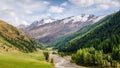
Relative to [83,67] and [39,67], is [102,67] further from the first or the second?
[39,67]

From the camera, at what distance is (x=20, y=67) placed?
121 meters

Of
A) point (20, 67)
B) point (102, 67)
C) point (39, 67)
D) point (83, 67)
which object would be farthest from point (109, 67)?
point (20, 67)

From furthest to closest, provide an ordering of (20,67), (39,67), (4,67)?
(39,67) → (20,67) → (4,67)

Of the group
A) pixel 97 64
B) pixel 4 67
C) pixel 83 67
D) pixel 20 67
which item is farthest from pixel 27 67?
pixel 97 64

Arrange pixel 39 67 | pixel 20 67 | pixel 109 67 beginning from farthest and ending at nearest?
1. pixel 109 67
2. pixel 39 67
3. pixel 20 67

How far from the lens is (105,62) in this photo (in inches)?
7864

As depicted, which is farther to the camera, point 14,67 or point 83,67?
point 83,67

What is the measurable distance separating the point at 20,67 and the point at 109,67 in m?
88.2

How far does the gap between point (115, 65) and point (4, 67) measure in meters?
107

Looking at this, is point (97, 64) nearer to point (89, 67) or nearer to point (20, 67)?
point (89, 67)

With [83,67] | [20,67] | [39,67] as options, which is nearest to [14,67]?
[20,67]

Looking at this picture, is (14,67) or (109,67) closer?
(14,67)

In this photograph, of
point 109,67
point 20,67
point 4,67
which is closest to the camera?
point 4,67

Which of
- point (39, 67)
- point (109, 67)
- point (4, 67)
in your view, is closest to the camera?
point (4, 67)
